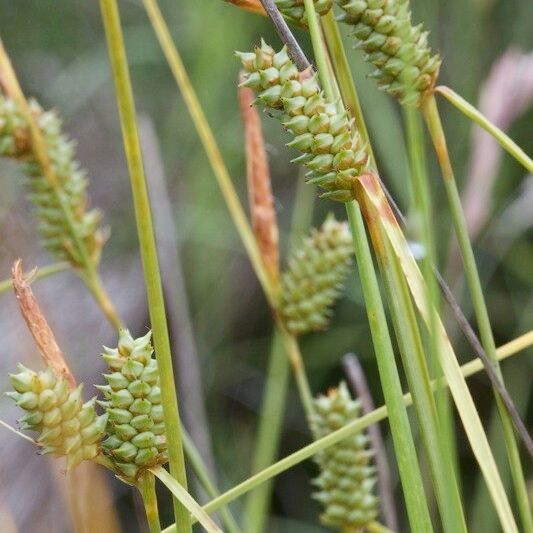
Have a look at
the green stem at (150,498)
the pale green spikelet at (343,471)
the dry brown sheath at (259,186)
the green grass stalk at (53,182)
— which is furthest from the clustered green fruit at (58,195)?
the green stem at (150,498)

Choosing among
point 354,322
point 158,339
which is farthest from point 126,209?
point 158,339

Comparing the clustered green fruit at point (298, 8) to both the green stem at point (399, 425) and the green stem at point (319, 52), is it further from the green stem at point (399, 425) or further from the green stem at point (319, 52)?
the green stem at point (399, 425)

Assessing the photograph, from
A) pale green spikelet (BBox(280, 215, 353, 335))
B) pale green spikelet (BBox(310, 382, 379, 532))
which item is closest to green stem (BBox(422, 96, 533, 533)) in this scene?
pale green spikelet (BBox(310, 382, 379, 532))

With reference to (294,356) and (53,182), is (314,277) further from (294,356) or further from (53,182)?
(53,182)

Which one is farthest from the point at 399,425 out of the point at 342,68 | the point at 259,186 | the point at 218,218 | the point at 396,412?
the point at 218,218

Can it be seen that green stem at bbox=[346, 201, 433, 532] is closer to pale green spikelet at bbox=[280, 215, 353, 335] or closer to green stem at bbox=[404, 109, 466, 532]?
green stem at bbox=[404, 109, 466, 532]
